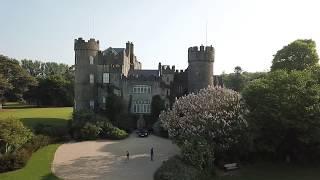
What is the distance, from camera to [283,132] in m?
40.5

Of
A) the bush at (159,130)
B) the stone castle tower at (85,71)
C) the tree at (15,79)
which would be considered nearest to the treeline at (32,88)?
the tree at (15,79)

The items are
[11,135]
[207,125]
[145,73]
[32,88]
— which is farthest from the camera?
[32,88]

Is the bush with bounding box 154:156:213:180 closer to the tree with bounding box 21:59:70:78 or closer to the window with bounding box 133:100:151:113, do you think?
the window with bounding box 133:100:151:113

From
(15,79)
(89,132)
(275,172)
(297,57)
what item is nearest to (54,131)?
(89,132)

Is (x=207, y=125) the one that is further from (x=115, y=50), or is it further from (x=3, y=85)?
(x=3, y=85)

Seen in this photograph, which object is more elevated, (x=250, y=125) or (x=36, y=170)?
(x=250, y=125)

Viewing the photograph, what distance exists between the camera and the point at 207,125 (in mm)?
40781

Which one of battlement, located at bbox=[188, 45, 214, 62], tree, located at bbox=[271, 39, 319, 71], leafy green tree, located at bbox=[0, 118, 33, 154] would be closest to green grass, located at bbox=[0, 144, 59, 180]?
leafy green tree, located at bbox=[0, 118, 33, 154]

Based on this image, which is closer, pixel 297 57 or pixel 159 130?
pixel 297 57

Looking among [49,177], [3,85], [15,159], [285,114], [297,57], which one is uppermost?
[297,57]

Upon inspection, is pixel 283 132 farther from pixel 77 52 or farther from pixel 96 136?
pixel 77 52

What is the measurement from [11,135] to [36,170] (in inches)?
245

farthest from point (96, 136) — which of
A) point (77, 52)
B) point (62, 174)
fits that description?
point (62, 174)

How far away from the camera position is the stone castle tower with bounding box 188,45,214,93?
63.2 m
